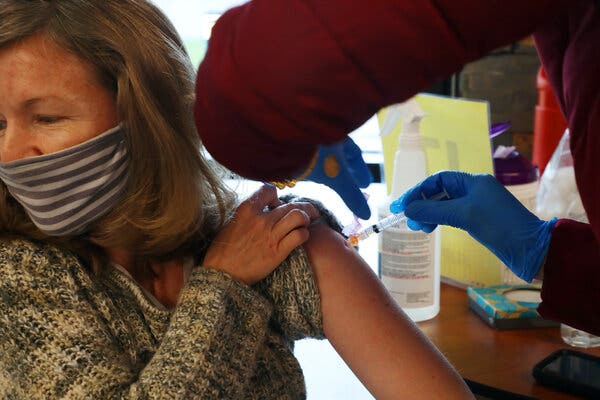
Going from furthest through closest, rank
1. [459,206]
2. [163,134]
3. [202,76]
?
[459,206]
[163,134]
[202,76]

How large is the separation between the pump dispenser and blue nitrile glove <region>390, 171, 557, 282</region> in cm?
29

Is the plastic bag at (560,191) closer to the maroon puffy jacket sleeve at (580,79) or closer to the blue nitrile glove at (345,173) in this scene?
the blue nitrile glove at (345,173)

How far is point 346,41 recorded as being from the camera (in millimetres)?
679

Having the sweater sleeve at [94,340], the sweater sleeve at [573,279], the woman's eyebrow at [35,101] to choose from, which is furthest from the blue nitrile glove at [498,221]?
the woman's eyebrow at [35,101]

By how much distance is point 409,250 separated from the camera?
164 cm

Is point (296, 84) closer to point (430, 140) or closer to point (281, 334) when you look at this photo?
point (281, 334)

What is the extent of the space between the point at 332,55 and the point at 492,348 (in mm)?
1021

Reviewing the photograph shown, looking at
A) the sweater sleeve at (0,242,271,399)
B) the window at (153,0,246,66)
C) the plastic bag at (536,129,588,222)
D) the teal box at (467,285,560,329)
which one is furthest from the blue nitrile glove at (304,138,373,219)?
the window at (153,0,246,66)

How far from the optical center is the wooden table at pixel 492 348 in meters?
1.40

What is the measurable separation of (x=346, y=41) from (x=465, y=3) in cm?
11

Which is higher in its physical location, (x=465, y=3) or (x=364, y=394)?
(x=465, y=3)

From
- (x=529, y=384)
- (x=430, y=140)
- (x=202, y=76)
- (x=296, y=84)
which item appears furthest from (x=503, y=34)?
(x=430, y=140)

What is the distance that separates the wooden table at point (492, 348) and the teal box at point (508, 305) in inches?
0.6

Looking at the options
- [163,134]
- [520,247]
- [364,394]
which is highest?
[163,134]
